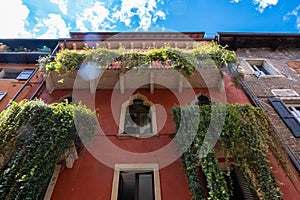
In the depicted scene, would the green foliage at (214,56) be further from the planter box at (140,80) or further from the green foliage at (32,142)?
the green foliage at (32,142)

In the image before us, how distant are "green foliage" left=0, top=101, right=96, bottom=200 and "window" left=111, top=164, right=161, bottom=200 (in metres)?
1.42

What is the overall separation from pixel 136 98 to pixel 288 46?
353 inches

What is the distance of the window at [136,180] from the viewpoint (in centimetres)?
652

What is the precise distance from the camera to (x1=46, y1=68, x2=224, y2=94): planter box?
8969 millimetres

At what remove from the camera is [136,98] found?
29.7ft

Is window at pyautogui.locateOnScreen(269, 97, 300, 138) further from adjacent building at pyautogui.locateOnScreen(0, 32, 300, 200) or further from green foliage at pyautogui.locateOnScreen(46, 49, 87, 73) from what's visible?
green foliage at pyautogui.locateOnScreen(46, 49, 87, 73)

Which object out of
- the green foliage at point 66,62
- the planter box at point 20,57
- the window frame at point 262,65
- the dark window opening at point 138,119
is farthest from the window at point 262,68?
the planter box at point 20,57

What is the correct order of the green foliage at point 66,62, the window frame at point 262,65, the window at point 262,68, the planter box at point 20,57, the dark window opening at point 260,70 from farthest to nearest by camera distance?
the planter box at point 20,57, the dark window opening at point 260,70, the window at point 262,68, the window frame at point 262,65, the green foliage at point 66,62

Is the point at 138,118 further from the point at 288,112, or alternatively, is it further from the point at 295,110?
the point at 295,110

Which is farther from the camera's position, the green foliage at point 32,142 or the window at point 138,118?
the window at point 138,118

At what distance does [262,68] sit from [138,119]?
6996 mm

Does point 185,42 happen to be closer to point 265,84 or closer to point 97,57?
point 265,84

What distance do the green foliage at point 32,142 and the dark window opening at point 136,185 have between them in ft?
5.35

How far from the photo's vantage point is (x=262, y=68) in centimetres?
1191
